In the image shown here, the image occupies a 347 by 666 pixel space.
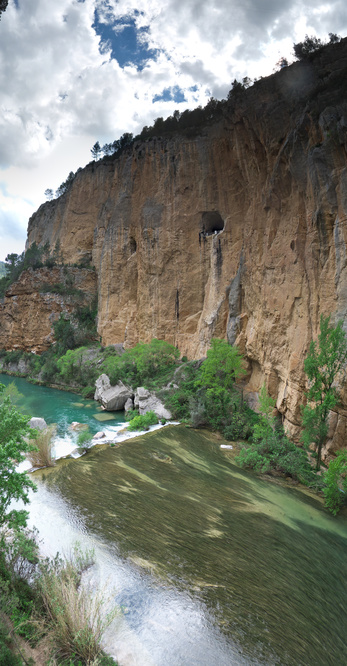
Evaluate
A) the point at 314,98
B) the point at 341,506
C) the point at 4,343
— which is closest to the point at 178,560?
the point at 341,506

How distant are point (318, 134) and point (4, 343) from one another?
48350mm

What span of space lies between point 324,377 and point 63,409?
1904 centimetres

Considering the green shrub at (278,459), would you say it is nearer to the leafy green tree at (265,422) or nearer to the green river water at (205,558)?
the leafy green tree at (265,422)

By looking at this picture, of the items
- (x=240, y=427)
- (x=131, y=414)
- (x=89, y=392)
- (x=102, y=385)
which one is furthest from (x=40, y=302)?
(x=240, y=427)

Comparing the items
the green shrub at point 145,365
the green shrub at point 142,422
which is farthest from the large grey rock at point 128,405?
the green shrub at point 142,422

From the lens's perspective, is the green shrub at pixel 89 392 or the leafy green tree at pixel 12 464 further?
the green shrub at pixel 89 392

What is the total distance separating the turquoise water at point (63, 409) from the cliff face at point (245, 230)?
9330 mm

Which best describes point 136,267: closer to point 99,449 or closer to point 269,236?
point 269,236

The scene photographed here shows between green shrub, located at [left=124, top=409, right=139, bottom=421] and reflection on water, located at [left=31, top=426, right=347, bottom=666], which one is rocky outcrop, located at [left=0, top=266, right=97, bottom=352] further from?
reflection on water, located at [left=31, top=426, right=347, bottom=666]

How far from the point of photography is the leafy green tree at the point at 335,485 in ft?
30.5

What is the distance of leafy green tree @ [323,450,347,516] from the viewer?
9305 millimetres

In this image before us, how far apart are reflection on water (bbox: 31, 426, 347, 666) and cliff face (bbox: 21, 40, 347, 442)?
159 inches

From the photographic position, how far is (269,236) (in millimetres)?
19016

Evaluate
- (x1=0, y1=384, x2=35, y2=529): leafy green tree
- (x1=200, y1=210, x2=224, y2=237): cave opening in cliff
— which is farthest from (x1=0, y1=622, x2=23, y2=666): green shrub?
(x1=200, y1=210, x2=224, y2=237): cave opening in cliff
